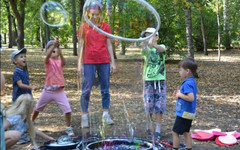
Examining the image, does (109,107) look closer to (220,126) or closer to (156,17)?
(156,17)

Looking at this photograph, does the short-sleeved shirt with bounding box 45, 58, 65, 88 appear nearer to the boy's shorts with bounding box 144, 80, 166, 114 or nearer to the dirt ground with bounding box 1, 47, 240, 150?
the dirt ground with bounding box 1, 47, 240, 150

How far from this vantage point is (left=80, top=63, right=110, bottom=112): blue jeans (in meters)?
3.72

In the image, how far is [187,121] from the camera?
3906 millimetres

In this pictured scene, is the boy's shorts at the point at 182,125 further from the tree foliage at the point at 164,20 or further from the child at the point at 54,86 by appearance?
the child at the point at 54,86

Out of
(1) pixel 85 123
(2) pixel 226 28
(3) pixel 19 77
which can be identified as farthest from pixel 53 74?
(2) pixel 226 28

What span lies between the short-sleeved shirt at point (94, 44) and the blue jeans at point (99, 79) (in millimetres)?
58

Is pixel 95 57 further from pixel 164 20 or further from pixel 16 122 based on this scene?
pixel 164 20

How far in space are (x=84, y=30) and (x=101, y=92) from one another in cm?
73

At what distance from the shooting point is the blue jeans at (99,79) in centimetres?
372

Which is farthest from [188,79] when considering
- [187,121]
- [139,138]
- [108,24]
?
[108,24]

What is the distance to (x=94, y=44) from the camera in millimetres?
3602

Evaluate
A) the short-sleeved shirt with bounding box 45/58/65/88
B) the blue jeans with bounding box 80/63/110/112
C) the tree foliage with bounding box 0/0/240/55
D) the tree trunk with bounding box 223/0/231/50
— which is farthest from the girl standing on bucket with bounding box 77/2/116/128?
the tree trunk with bounding box 223/0/231/50

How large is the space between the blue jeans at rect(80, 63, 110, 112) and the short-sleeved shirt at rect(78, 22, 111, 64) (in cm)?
6

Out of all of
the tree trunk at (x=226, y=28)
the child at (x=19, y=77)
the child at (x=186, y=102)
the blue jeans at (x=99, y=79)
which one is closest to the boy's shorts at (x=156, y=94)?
the child at (x=186, y=102)
